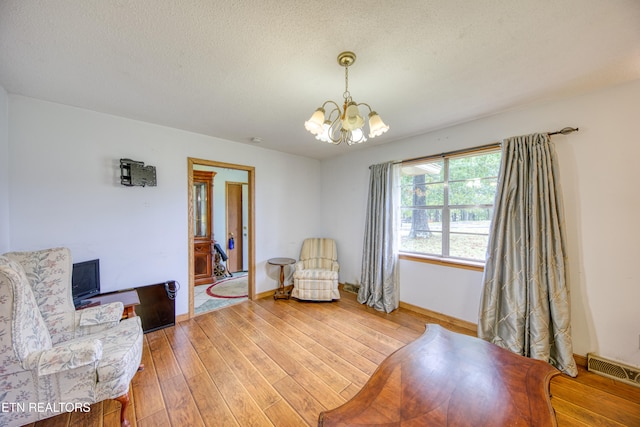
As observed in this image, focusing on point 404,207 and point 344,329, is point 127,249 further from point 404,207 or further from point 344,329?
point 404,207

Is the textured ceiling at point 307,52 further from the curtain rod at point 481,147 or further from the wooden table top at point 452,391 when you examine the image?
the wooden table top at point 452,391

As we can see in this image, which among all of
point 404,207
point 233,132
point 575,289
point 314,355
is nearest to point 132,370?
point 314,355

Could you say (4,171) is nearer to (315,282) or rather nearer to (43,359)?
(43,359)

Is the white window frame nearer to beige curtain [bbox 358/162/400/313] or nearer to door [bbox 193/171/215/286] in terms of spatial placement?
beige curtain [bbox 358/162/400/313]

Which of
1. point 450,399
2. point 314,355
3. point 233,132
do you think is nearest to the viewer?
point 450,399

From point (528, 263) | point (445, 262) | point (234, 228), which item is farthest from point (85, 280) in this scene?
point (528, 263)

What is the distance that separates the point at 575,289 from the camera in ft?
6.73

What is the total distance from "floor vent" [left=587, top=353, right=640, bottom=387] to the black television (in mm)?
4544

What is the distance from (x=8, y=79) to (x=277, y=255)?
3.29m

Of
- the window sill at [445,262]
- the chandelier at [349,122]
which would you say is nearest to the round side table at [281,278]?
the window sill at [445,262]

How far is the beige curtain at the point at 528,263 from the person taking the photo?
1999 mm

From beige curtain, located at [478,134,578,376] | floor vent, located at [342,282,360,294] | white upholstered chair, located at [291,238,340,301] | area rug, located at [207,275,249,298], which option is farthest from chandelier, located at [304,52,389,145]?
area rug, located at [207,275,249,298]

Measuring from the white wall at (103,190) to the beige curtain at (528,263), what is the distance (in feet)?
11.2

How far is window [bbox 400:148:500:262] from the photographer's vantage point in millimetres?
2602
